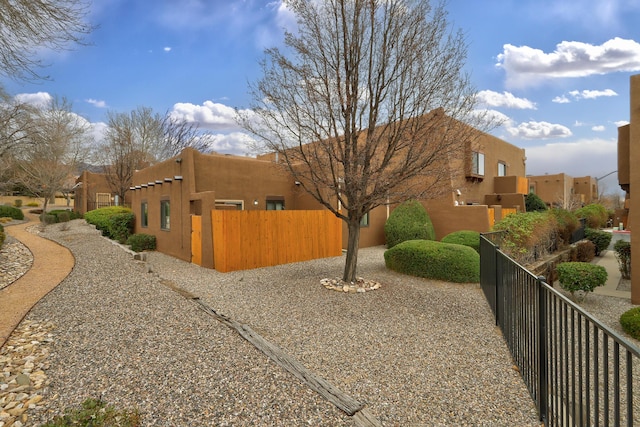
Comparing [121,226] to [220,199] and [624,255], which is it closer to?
[220,199]

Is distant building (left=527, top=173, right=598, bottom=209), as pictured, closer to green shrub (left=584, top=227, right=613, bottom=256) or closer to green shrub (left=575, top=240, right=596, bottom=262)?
green shrub (left=584, top=227, right=613, bottom=256)

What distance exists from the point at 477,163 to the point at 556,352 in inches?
716

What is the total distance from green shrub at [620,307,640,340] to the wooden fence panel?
8.18 metres

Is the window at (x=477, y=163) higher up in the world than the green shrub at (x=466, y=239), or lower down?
higher up

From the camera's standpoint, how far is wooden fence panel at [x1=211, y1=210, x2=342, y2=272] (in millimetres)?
9641

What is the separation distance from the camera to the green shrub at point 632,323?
18.5ft

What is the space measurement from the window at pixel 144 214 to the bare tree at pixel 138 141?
9251 millimetres

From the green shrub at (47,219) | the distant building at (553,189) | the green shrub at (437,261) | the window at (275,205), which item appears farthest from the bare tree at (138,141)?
the distant building at (553,189)

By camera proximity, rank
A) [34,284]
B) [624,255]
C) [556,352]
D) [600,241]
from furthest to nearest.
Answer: [600,241] < [624,255] < [34,284] < [556,352]

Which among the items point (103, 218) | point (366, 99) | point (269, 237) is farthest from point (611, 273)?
point (103, 218)

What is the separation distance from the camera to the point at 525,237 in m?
10.7

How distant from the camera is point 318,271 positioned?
375 inches

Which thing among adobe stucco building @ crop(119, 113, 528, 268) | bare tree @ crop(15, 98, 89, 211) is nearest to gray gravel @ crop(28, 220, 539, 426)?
adobe stucco building @ crop(119, 113, 528, 268)

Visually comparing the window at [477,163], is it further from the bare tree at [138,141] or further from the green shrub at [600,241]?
the bare tree at [138,141]
